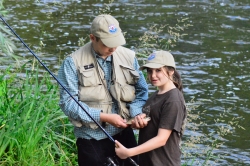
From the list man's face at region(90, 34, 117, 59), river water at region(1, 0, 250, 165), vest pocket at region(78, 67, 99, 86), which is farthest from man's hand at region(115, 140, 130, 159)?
river water at region(1, 0, 250, 165)

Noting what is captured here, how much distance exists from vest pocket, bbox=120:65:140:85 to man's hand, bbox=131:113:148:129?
29 cm

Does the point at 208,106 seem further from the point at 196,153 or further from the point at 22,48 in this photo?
the point at 22,48

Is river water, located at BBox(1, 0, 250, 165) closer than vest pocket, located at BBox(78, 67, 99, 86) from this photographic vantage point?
No

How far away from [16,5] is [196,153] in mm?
8887

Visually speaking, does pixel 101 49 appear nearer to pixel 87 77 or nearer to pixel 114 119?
pixel 87 77

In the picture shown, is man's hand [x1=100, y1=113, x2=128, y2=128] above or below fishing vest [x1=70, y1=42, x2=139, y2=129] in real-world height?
below

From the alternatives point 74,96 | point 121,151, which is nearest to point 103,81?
point 74,96

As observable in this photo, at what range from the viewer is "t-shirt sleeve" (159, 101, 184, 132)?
11.6 feet

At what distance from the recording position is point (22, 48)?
1046cm

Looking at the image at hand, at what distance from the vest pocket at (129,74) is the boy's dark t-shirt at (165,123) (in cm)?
20

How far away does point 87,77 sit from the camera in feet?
12.1

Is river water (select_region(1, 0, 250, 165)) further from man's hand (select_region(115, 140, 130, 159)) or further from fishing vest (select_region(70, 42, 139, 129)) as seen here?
man's hand (select_region(115, 140, 130, 159))

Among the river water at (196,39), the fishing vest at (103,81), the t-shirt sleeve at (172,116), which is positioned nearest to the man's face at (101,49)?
the fishing vest at (103,81)

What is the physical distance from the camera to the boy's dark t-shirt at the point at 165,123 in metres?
Answer: 3.54
